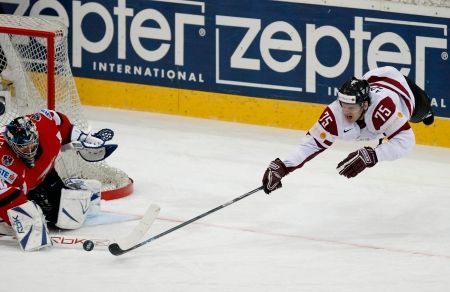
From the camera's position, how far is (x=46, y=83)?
847 centimetres

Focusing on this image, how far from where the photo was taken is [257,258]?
726cm

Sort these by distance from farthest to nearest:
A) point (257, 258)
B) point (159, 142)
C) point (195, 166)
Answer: point (159, 142), point (195, 166), point (257, 258)

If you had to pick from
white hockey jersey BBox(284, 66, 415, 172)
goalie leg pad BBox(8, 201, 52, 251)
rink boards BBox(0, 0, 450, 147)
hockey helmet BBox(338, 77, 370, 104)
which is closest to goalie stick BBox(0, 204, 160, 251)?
goalie leg pad BBox(8, 201, 52, 251)

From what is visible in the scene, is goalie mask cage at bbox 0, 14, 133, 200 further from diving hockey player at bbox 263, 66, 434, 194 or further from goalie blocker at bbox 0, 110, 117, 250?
diving hockey player at bbox 263, 66, 434, 194

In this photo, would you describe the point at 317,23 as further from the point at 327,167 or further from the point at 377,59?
the point at 327,167

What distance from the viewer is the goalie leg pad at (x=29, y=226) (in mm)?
7199

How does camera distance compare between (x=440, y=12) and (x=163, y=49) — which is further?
(x=163, y=49)

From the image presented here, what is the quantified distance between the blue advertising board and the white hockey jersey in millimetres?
1858

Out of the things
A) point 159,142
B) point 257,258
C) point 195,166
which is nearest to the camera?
point 257,258

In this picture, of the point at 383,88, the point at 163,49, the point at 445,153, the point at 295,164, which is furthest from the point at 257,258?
the point at 163,49

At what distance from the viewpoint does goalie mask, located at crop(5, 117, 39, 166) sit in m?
7.24

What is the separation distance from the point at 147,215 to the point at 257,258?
65 centimetres

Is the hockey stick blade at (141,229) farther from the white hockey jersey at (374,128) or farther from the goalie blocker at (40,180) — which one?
the white hockey jersey at (374,128)

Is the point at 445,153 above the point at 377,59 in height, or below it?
below
